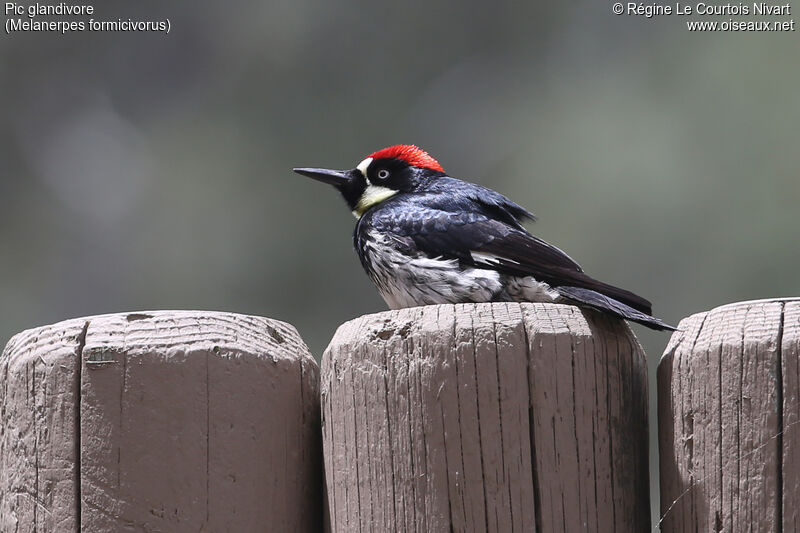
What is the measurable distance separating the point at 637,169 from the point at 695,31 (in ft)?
6.28

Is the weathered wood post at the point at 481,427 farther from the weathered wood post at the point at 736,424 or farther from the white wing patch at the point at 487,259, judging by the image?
the white wing patch at the point at 487,259

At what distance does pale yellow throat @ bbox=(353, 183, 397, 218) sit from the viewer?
499cm

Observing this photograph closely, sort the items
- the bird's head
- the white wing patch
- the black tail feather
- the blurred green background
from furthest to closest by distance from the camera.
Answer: the blurred green background → the bird's head → the white wing patch → the black tail feather

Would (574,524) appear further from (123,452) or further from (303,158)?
(303,158)

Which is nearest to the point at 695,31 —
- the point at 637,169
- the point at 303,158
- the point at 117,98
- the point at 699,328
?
the point at 637,169

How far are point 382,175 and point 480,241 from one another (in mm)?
1137

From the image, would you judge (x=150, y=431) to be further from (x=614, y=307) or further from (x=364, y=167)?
(x=364, y=167)

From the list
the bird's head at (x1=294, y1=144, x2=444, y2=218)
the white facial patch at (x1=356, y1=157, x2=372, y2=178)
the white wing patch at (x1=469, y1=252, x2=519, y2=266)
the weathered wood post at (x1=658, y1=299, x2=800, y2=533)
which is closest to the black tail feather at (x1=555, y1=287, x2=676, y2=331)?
the weathered wood post at (x1=658, y1=299, x2=800, y2=533)

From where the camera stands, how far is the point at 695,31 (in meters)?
13.9

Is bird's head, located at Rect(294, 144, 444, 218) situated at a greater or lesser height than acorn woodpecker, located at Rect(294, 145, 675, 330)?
greater

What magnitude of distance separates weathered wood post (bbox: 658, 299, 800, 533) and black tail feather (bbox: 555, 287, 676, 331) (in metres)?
0.19

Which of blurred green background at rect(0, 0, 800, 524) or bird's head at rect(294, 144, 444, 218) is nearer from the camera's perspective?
bird's head at rect(294, 144, 444, 218)

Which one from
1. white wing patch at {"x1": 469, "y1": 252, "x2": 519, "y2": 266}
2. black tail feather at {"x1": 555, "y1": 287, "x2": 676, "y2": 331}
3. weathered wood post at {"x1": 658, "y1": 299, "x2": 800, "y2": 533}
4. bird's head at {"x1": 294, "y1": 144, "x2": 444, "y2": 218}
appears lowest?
weathered wood post at {"x1": 658, "y1": 299, "x2": 800, "y2": 533}

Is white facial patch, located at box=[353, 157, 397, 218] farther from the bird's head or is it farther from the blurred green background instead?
the blurred green background
